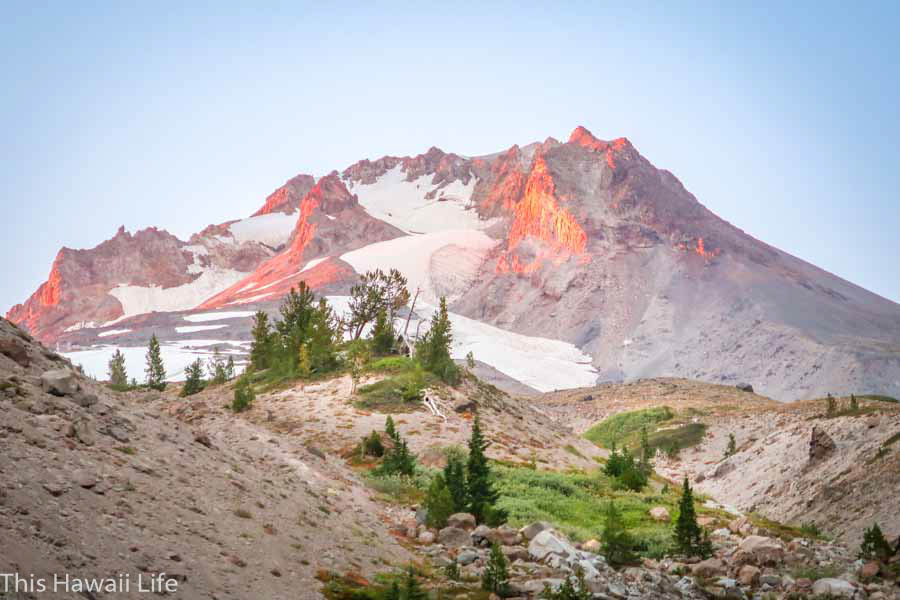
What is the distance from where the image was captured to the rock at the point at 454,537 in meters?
17.0

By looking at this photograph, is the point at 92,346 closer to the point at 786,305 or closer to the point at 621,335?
the point at 621,335

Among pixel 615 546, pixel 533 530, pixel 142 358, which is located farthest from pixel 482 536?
pixel 142 358

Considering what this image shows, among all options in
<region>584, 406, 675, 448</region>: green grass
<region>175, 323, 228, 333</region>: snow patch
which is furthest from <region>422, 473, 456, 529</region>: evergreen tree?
<region>175, 323, 228, 333</region>: snow patch

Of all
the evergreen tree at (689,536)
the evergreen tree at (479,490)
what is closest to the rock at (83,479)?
the evergreen tree at (479,490)

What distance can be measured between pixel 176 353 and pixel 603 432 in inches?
3839

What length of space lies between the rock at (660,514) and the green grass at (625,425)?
124 feet

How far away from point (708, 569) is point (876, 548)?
443 cm

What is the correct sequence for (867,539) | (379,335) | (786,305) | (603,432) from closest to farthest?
(867,539)
(379,335)
(603,432)
(786,305)

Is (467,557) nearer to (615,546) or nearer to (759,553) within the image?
(615,546)

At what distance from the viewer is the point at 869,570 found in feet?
54.4

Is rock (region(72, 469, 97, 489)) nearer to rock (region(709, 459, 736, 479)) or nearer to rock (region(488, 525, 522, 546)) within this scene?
rock (region(488, 525, 522, 546))

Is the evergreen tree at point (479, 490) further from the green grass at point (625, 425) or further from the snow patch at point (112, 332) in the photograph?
the snow patch at point (112, 332)

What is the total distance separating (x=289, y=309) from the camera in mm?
51312

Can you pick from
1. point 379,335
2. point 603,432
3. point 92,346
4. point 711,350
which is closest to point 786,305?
point 711,350
